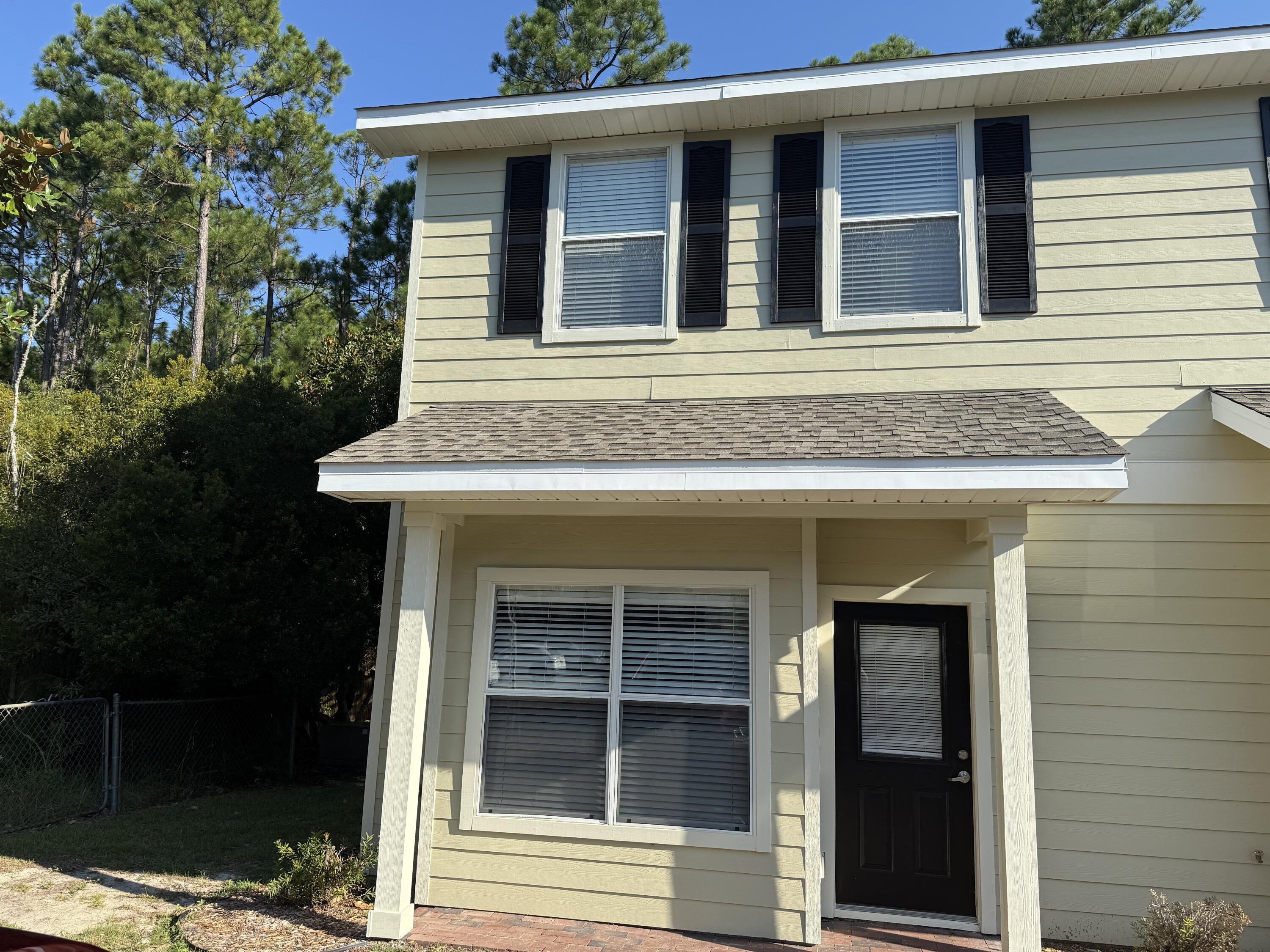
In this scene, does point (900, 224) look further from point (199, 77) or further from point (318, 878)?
point (199, 77)

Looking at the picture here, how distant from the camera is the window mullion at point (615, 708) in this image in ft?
17.5

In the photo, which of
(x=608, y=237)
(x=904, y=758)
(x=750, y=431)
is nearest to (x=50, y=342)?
(x=608, y=237)

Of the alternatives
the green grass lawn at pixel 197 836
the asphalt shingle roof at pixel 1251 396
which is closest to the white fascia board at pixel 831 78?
the asphalt shingle roof at pixel 1251 396

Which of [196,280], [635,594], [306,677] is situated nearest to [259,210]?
[196,280]

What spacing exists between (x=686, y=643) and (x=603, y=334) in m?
2.31

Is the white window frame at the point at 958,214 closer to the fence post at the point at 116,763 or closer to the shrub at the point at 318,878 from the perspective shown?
the shrub at the point at 318,878

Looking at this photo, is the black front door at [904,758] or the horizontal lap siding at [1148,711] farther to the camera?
the black front door at [904,758]

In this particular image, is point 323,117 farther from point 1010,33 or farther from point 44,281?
point 1010,33

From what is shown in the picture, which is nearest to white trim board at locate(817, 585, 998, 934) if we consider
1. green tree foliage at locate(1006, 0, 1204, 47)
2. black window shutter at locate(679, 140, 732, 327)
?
black window shutter at locate(679, 140, 732, 327)

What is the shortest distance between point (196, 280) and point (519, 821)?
1676cm

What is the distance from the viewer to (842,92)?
234 inches

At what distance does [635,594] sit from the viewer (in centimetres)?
562

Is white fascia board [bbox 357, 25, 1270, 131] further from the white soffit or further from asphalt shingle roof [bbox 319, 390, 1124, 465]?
asphalt shingle roof [bbox 319, 390, 1124, 465]

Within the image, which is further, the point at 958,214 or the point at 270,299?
the point at 270,299
